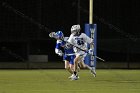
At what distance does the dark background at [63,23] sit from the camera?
75.6 feet

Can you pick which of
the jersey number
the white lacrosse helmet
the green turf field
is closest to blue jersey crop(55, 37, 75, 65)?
the jersey number

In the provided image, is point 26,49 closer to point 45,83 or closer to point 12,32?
point 12,32

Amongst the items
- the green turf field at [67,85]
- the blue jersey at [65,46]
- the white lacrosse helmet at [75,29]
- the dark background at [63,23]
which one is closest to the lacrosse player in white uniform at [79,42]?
the white lacrosse helmet at [75,29]

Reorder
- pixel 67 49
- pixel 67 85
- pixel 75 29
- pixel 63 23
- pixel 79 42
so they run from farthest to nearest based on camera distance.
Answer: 1. pixel 63 23
2. pixel 67 49
3. pixel 79 42
4. pixel 75 29
5. pixel 67 85

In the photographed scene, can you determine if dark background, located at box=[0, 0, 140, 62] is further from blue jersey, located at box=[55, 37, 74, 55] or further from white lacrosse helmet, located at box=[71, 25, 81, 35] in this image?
white lacrosse helmet, located at box=[71, 25, 81, 35]

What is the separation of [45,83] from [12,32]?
8591 mm

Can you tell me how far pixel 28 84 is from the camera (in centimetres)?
1499

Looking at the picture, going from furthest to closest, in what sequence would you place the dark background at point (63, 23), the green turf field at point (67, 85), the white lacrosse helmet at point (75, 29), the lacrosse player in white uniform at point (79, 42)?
the dark background at point (63, 23), the lacrosse player in white uniform at point (79, 42), the white lacrosse helmet at point (75, 29), the green turf field at point (67, 85)

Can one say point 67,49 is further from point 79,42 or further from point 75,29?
point 75,29

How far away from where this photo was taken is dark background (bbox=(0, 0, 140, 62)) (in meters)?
23.0

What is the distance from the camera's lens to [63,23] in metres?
24.0

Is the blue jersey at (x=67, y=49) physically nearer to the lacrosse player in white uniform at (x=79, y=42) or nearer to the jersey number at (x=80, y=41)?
the lacrosse player in white uniform at (x=79, y=42)

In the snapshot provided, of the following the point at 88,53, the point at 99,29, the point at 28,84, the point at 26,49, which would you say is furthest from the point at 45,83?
the point at 99,29

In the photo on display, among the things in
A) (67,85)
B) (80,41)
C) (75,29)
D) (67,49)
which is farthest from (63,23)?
(67,85)
